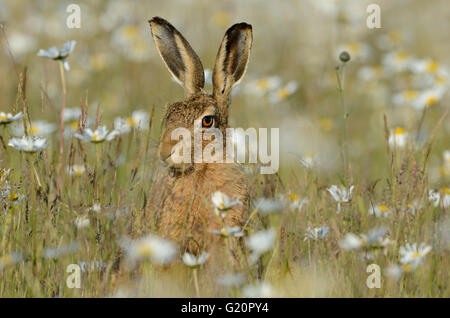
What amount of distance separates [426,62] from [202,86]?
10.1ft

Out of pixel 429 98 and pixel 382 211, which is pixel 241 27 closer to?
pixel 382 211

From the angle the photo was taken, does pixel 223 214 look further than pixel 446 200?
No

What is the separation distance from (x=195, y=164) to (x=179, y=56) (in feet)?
3.22

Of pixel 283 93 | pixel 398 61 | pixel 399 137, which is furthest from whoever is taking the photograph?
pixel 398 61

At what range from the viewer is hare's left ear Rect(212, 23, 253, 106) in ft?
15.0

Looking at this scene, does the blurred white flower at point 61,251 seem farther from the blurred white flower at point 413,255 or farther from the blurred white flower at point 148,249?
the blurred white flower at point 413,255

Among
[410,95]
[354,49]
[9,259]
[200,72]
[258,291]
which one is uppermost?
[354,49]

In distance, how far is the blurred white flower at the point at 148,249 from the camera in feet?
10.4

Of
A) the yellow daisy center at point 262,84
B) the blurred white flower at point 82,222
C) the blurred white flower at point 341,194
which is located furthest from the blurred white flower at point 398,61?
the blurred white flower at point 82,222

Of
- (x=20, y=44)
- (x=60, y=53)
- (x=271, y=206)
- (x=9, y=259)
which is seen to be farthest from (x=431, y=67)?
(x=20, y=44)

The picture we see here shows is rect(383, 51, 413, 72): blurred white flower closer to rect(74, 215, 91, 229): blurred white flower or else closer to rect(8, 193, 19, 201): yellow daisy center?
rect(74, 215, 91, 229): blurred white flower

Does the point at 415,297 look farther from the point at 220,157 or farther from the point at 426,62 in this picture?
the point at 426,62

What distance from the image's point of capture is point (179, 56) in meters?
4.80
